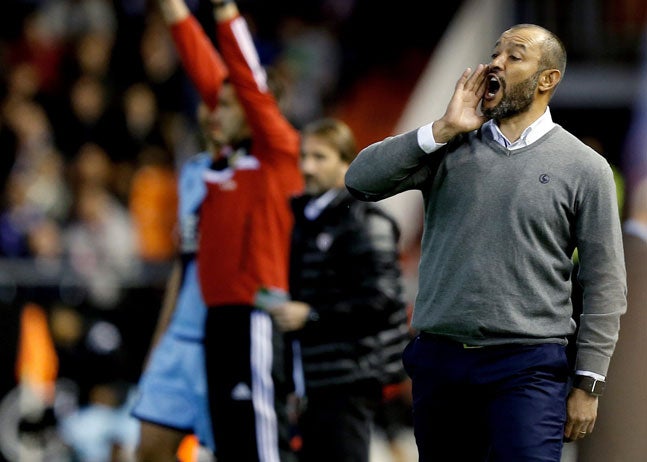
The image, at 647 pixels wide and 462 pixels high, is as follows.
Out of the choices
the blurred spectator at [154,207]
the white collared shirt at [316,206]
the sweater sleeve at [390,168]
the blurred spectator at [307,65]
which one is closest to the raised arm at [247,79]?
the white collared shirt at [316,206]

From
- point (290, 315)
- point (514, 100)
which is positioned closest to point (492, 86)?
point (514, 100)

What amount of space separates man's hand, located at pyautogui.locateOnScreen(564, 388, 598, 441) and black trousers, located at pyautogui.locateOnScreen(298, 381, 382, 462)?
1926 mm

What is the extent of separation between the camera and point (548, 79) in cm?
506

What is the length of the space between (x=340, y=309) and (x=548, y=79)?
6.66ft

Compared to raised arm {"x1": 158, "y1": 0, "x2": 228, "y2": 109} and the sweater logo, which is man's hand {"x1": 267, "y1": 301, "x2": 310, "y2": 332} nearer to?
the sweater logo

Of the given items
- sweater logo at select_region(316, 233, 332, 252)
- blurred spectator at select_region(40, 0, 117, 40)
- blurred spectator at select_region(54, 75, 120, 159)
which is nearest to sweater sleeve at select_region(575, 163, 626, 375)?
Result: sweater logo at select_region(316, 233, 332, 252)

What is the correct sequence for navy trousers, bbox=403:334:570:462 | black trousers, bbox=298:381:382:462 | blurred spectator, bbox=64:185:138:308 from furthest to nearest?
blurred spectator, bbox=64:185:138:308 < black trousers, bbox=298:381:382:462 < navy trousers, bbox=403:334:570:462

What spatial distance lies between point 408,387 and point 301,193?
431cm

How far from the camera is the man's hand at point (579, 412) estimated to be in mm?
4906

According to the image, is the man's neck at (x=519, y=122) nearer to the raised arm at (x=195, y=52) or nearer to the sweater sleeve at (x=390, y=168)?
the sweater sleeve at (x=390, y=168)

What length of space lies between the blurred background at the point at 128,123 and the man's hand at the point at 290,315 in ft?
12.0

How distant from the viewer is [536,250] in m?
4.90

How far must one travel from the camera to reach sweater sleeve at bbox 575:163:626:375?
192 inches

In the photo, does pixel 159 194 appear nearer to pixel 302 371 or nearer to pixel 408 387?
pixel 408 387
